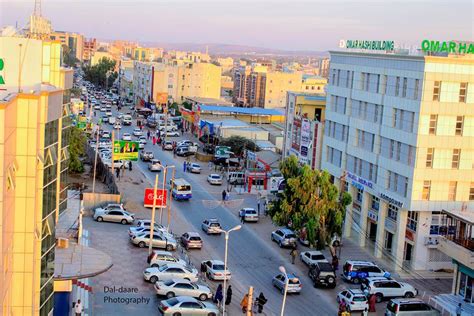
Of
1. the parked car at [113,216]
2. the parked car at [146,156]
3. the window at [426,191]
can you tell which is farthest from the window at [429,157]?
the parked car at [146,156]

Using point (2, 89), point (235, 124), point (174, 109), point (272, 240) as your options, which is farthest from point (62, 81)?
point (174, 109)

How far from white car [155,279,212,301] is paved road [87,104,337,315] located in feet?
5.27

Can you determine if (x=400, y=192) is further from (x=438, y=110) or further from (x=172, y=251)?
(x=172, y=251)

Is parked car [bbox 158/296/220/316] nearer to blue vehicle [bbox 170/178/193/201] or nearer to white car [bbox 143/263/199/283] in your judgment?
white car [bbox 143/263/199/283]

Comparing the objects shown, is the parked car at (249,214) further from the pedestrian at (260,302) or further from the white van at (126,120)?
the white van at (126,120)

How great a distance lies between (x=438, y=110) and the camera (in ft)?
112

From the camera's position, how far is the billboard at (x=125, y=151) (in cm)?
5281

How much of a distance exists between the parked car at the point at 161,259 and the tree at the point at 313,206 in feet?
19.3

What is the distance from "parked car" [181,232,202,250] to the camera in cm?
3622

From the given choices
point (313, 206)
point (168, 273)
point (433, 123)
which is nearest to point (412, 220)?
point (433, 123)

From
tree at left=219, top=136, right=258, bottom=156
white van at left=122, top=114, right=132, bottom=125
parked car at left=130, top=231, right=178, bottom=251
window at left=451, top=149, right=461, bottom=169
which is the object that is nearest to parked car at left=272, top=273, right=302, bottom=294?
parked car at left=130, top=231, right=178, bottom=251

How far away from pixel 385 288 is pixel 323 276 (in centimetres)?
268

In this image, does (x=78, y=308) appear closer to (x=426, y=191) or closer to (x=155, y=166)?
(x=426, y=191)

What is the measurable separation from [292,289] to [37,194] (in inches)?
676
